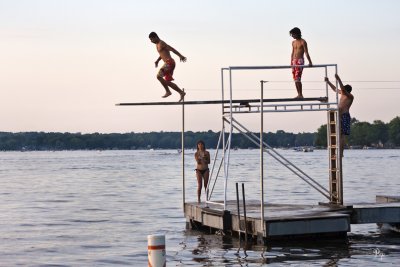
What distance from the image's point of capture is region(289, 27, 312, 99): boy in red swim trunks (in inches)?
902

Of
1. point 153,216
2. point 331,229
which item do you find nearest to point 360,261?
point 331,229

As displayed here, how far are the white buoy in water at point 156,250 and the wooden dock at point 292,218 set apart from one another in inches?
343

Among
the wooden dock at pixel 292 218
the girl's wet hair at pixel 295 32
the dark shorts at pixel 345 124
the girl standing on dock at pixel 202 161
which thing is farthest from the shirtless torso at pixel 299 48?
the girl standing on dock at pixel 202 161

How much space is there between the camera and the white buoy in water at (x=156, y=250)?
1298cm

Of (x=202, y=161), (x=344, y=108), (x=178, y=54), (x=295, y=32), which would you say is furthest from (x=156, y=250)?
(x=202, y=161)

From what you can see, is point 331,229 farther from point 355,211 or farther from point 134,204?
point 134,204

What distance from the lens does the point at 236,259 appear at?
21.7 m

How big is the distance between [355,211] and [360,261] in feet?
7.90

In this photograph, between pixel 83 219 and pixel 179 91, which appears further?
pixel 83 219

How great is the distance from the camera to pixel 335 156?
2398 centimetres

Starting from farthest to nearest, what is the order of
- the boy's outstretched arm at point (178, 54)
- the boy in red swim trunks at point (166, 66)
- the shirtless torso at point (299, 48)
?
the shirtless torso at point (299, 48) < the boy in red swim trunks at point (166, 66) < the boy's outstretched arm at point (178, 54)

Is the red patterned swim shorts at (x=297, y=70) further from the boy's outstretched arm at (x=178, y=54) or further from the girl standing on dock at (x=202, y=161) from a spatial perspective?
the girl standing on dock at (x=202, y=161)

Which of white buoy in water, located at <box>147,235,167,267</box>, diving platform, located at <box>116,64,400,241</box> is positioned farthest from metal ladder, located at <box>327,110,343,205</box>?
white buoy in water, located at <box>147,235,167,267</box>

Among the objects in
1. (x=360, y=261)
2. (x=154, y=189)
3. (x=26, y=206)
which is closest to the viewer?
(x=360, y=261)
